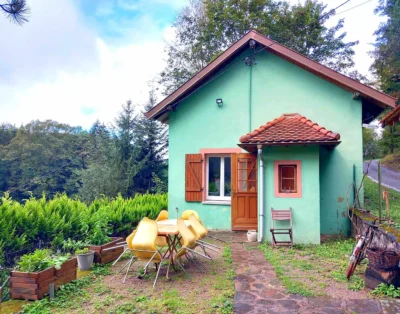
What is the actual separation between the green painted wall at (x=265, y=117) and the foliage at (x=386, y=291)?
172 inches

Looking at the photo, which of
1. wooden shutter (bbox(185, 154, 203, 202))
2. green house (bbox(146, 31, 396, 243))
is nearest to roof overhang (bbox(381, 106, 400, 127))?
green house (bbox(146, 31, 396, 243))

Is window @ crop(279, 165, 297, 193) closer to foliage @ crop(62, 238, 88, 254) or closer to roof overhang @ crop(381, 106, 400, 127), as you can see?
roof overhang @ crop(381, 106, 400, 127)

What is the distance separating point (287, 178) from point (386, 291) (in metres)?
3.72

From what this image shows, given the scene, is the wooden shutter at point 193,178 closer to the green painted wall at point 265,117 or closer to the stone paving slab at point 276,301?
the green painted wall at point 265,117

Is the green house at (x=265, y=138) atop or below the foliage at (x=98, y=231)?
atop

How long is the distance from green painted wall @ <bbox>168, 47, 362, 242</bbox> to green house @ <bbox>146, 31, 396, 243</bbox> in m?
0.03

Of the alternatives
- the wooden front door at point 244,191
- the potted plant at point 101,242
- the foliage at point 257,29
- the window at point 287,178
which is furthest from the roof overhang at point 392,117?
the foliage at point 257,29

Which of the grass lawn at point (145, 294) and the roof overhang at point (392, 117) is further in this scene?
the roof overhang at point (392, 117)

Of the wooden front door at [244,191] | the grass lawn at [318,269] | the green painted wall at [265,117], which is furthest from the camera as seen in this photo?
the wooden front door at [244,191]

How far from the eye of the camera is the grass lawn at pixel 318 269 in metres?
4.30

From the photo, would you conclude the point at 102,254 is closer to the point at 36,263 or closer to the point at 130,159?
the point at 36,263

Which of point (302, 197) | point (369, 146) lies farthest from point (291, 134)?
point (369, 146)

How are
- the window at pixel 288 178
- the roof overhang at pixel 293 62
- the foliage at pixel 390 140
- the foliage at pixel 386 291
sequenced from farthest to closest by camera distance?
1. the foliage at pixel 390 140
2. the roof overhang at pixel 293 62
3. the window at pixel 288 178
4. the foliage at pixel 386 291

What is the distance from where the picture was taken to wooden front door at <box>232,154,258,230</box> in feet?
28.0
